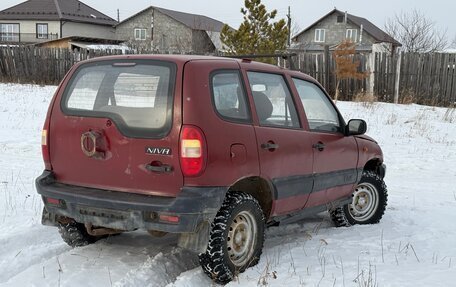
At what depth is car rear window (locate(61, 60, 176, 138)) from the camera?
4.03 meters

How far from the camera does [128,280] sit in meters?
4.07

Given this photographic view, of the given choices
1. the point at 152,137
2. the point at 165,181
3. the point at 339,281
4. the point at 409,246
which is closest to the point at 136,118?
the point at 152,137

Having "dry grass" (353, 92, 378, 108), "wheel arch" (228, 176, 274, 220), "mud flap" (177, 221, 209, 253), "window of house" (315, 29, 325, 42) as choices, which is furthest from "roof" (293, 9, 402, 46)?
"mud flap" (177, 221, 209, 253)

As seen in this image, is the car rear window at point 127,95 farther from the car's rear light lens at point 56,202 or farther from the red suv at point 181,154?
the car's rear light lens at point 56,202

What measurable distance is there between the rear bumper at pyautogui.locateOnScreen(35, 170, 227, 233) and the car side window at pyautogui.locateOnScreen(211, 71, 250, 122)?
2.04 feet

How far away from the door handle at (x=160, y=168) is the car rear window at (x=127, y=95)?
21cm

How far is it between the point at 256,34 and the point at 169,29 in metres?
46.5

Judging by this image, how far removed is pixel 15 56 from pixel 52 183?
70.4 feet

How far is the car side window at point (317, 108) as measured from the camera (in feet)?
17.4

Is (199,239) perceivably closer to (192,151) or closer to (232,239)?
(232,239)

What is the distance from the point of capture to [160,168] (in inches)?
156

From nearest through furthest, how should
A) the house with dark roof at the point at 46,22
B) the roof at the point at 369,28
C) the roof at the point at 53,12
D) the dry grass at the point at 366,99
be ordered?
the dry grass at the point at 366,99 < the roof at the point at 369,28 < the house with dark roof at the point at 46,22 < the roof at the point at 53,12

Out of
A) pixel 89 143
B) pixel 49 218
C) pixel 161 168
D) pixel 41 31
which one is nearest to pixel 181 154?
pixel 161 168

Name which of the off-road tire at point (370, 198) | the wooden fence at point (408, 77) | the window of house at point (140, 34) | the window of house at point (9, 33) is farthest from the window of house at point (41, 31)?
the off-road tire at point (370, 198)
